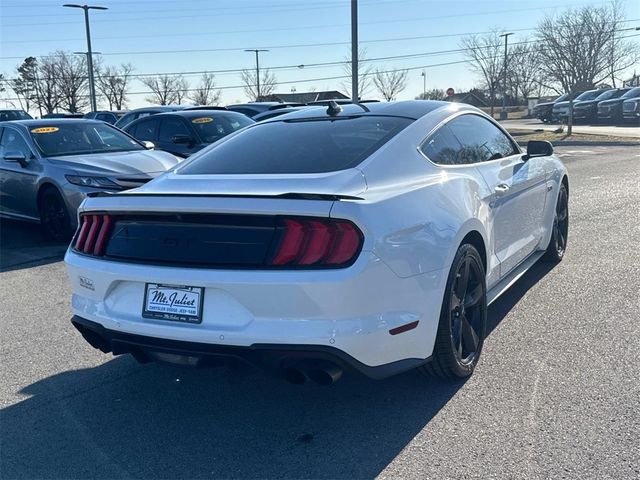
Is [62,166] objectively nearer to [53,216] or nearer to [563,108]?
[53,216]

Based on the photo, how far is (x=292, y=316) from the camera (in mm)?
2930

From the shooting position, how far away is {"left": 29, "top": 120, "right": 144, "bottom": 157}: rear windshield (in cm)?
869

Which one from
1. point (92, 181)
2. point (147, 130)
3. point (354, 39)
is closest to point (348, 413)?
point (92, 181)

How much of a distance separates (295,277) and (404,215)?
2.21ft

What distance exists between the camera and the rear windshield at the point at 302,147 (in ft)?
12.1

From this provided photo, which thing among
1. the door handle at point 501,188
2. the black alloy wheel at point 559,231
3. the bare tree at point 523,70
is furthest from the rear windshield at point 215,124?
the bare tree at point 523,70

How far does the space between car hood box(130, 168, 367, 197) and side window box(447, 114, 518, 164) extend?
3.91 ft

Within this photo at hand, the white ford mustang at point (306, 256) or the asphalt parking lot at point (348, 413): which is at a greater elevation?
the white ford mustang at point (306, 256)

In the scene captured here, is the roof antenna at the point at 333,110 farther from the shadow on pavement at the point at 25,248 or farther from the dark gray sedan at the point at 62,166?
Answer: the shadow on pavement at the point at 25,248

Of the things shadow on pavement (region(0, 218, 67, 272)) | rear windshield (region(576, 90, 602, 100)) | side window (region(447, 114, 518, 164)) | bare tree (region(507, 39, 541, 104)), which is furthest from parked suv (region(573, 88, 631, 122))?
side window (region(447, 114, 518, 164))

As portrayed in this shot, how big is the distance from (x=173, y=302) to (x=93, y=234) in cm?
75

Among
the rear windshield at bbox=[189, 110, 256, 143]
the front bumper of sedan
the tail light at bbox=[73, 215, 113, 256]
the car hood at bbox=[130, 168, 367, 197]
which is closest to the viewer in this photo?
the front bumper of sedan

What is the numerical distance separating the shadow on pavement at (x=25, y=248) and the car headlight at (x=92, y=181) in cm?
85

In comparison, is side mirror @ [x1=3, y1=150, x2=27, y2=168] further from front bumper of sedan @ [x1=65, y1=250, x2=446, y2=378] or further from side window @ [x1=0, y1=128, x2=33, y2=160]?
front bumper of sedan @ [x1=65, y1=250, x2=446, y2=378]
